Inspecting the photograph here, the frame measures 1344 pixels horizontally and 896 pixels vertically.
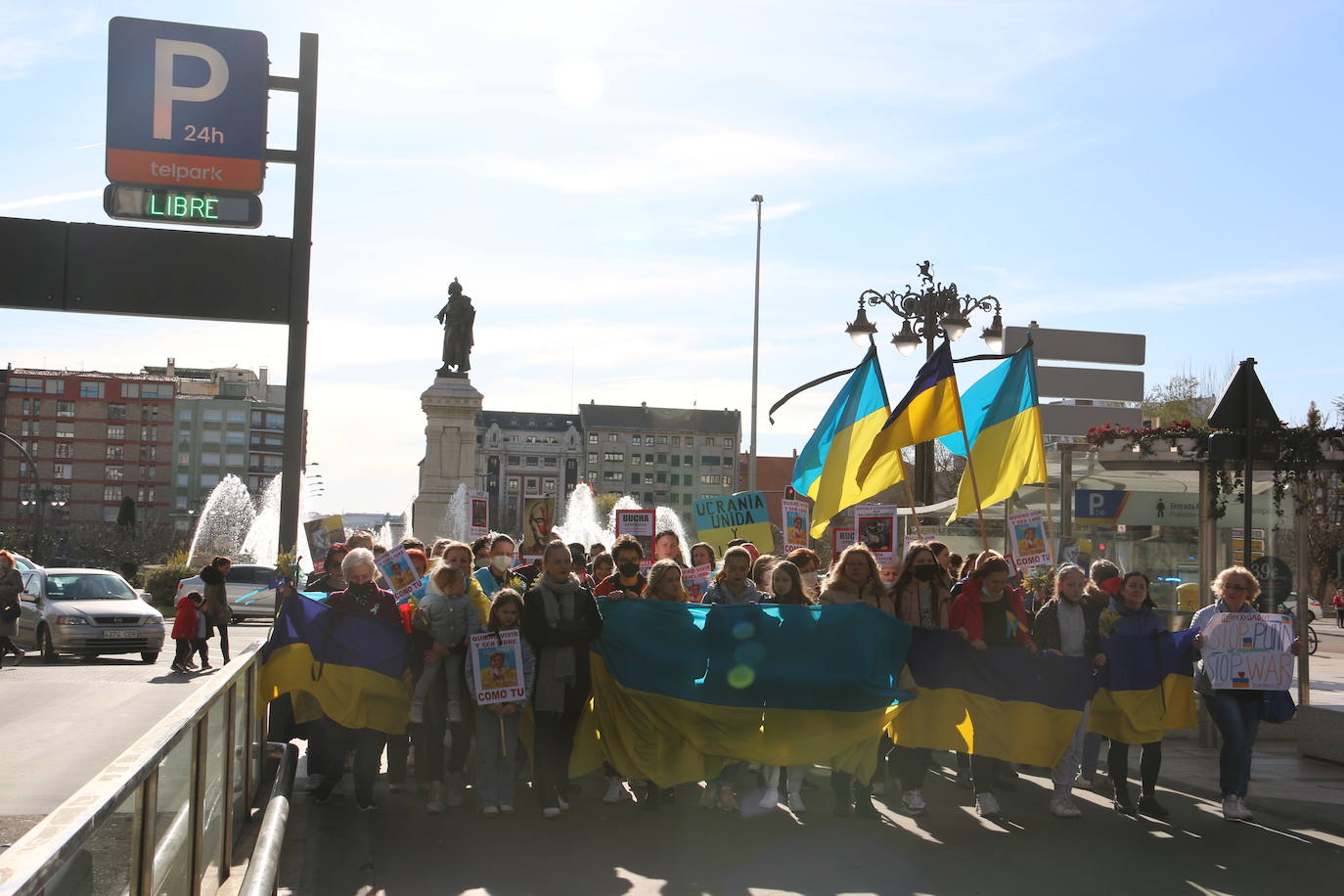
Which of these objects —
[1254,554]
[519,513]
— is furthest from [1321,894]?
[519,513]

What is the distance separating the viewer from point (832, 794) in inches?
406

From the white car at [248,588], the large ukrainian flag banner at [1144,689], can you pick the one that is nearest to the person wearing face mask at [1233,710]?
the large ukrainian flag banner at [1144,689]

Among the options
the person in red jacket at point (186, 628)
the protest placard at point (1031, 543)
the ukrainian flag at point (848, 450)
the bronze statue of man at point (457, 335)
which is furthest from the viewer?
the bronze statue of man at point (457, 335)

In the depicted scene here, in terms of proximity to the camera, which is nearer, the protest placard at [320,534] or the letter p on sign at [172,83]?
the letter p on sign at [172,83]

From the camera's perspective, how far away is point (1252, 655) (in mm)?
9500

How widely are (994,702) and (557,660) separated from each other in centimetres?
298

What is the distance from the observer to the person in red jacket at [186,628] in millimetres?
21250

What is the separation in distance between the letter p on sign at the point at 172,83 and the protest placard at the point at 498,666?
4.57 m

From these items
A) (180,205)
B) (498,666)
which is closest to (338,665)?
(498,666)

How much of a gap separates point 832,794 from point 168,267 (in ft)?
20.8

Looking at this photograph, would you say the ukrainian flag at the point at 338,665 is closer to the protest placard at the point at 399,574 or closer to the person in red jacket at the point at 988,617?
the protest placard at the point at 399,574

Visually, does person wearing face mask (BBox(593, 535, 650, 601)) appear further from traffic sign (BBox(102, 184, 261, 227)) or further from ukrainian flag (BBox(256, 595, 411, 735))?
traffic sign (BBox(102, 184, 261, 227))

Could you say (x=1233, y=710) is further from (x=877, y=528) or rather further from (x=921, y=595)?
(x=877, y=528)

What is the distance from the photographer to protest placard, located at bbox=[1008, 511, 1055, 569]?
1272 centimetres
